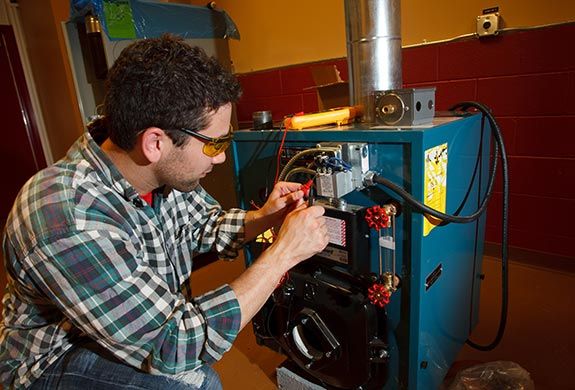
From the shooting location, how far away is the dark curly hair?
81 cm

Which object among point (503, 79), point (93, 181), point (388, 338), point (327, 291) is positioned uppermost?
point (503, 79)

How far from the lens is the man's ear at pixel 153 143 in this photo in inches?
32.5

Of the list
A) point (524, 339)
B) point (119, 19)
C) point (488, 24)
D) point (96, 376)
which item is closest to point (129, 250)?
point (96, 376)

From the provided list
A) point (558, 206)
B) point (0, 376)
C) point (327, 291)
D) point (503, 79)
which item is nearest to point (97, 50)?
point (0, 376)

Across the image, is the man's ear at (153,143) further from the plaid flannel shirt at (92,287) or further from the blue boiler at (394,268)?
the blue boiler at (394,268)

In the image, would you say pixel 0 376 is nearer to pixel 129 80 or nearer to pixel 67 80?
pixel 129 80

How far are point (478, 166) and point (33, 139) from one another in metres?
4.16

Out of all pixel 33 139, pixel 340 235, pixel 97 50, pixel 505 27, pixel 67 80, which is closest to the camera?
→ pixel 340 235

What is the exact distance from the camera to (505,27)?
1.80 m

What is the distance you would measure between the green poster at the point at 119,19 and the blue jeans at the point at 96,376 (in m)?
1.65

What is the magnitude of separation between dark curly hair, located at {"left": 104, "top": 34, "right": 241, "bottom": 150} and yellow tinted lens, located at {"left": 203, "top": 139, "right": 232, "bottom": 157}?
5cm

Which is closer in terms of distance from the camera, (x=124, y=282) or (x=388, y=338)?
(x=124, y=282)

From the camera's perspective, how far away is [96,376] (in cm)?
87

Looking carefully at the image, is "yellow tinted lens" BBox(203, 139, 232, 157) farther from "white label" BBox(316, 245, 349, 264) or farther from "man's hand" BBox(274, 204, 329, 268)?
"white label" BBox(316, 245, 349, 264)
